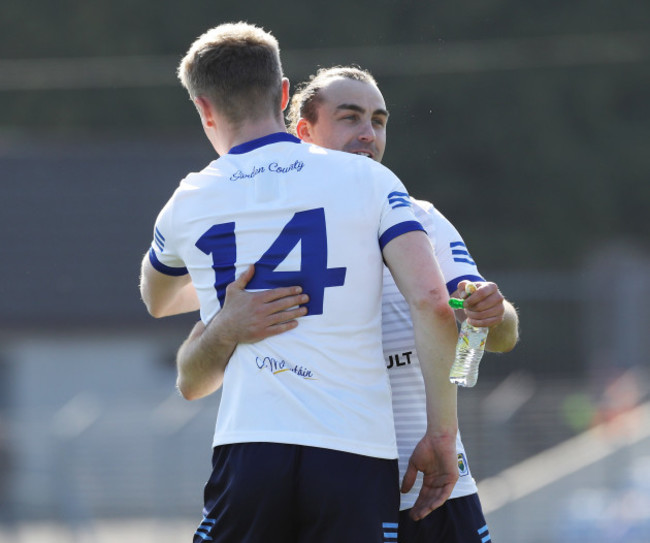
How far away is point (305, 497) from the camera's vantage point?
110 inches

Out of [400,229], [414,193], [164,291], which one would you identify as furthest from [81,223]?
[400,229]

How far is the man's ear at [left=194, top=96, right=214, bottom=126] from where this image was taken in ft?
10.1

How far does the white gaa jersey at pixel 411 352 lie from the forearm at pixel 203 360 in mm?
498

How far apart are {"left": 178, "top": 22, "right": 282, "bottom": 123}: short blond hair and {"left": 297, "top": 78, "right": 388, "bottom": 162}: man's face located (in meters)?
0.65

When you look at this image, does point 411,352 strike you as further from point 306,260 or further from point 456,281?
point 306,260

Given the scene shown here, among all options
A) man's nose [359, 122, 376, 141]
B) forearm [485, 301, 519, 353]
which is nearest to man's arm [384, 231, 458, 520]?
forearm [485, 301, 519, 353]

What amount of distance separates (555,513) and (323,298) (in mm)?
7858

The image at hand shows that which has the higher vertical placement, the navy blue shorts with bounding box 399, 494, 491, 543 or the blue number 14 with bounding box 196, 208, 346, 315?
the blue number 14 with bounding box 196, 208, 346, 315

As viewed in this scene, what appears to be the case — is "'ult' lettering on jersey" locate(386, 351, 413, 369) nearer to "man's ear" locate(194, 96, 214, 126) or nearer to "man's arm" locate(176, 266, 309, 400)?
"man's arm" locate(176, 266, 309, 400)

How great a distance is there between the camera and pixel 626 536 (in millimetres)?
9719

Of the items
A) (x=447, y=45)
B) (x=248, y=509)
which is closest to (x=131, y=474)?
(x=248, y=509)

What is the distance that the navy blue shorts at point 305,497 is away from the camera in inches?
110

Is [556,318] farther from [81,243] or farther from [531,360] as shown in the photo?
[81,243]

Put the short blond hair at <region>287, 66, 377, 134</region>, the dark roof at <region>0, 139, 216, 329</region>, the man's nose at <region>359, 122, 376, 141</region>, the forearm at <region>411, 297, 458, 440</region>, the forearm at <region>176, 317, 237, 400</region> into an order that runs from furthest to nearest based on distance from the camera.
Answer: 1. the dark roof at <region>0, 139, 216, 329</region>
2. the short blond hair at <region>287, 66, 377, 134</region>
3. the man's nose at <region>359, 122, 376, 141</region>
4. the forearm at <region>176, 317, 237, 400</region>
5. the forearm at <region>411, 297, 458, 440</region>
